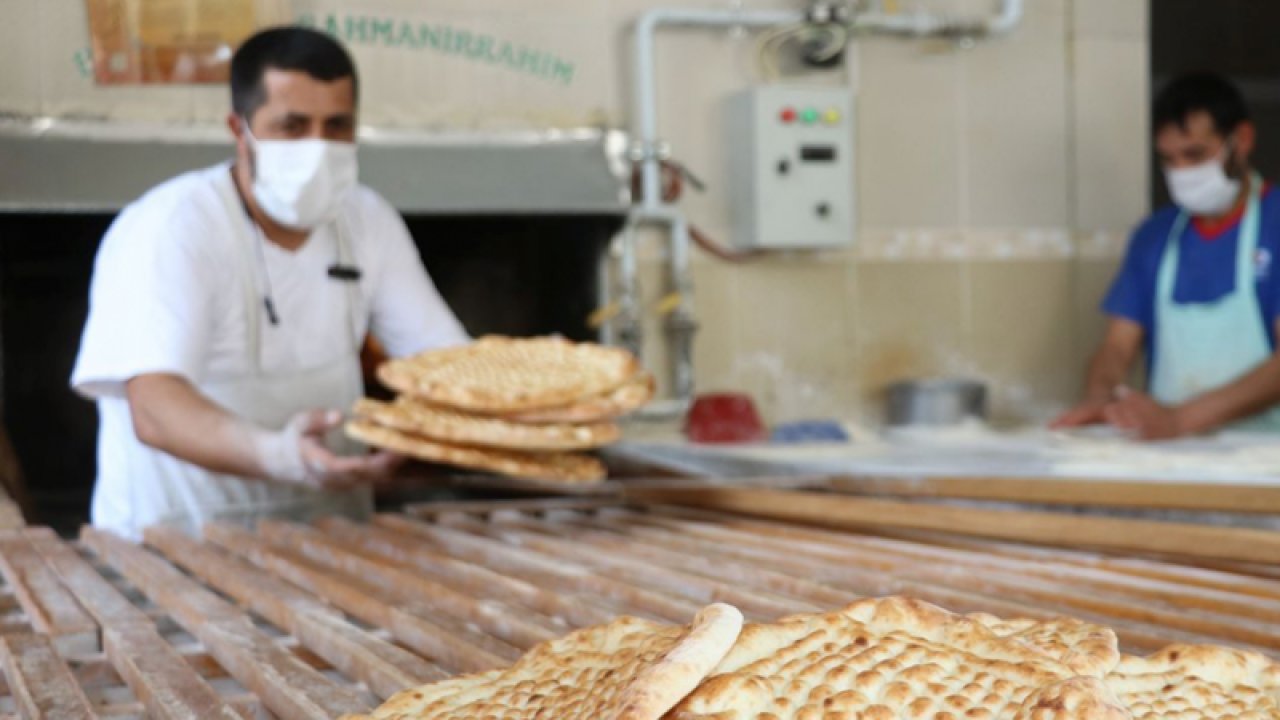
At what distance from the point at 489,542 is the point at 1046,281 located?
9.80 feet

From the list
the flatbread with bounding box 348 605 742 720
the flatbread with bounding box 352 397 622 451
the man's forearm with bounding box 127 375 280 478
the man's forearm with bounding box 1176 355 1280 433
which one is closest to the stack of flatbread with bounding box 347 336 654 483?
the flatbread with bounding box 352 397 622 451

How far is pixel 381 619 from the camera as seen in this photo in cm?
118

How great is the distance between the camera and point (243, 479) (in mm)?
2477

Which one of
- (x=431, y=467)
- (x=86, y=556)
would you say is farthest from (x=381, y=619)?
(x=431, y=467)

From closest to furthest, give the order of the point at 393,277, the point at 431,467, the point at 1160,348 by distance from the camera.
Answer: the point at 431,467, the point at 393,277, the point at 1160,348

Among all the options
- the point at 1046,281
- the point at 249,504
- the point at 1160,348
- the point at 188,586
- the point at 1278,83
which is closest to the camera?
the point at 188,586

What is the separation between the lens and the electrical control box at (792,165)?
3.72 m

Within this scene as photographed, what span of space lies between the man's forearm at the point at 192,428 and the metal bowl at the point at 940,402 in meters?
2.19

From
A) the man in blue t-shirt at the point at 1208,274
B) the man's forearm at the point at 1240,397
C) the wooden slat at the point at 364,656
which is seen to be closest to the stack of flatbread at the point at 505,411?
the wooden slat at the point at 364,656

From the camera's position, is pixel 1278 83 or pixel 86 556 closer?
pixel 86 556

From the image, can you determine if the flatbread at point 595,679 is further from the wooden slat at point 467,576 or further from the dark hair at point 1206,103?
the dark hair at point 1206,103

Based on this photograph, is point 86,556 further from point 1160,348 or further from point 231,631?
point 1160,348

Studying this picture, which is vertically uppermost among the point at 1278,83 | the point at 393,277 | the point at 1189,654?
the point at 1278,83

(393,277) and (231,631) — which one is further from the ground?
(393,277)
